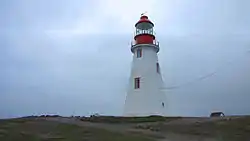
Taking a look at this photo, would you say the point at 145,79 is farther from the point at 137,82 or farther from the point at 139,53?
the point at 139,53

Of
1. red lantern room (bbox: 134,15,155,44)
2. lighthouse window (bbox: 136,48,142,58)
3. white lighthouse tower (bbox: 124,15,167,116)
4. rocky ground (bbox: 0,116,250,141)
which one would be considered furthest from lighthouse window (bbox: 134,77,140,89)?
rocky ground (bbox: 0,116,250,141)

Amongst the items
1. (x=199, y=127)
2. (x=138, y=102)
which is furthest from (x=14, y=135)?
(x=138, y=102)

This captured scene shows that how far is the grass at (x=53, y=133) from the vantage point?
15.9 metres

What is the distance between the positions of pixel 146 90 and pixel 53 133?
52.1 ft

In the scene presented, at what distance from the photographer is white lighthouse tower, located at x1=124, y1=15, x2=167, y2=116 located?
102ft

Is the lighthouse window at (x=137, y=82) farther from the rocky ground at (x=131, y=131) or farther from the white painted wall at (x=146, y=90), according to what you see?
the rocky ground at (x=131, y=131)

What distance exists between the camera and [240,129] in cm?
1744

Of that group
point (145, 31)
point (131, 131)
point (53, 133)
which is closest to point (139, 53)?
point (145, 31)

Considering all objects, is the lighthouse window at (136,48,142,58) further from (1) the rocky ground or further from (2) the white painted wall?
(1) the rocky ground

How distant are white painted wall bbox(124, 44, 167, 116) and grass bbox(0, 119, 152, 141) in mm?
13556

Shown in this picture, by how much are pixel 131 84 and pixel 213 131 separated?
52.0 ft

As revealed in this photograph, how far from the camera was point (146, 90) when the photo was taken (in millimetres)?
31766

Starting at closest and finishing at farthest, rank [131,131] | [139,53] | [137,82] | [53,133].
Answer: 1. [53,133]
2. [131,131]
3. [137,82]
4. [139,53]

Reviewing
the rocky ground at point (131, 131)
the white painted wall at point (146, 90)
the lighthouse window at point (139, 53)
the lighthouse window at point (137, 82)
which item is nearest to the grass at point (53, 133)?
the rocky ground at point (131, 131)
